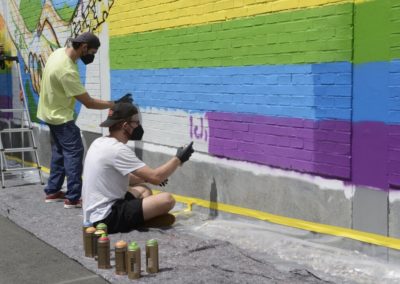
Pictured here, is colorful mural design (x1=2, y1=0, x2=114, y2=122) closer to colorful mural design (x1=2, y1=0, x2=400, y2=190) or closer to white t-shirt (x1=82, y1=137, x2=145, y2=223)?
colorful mural design (x1=2, y1=0, x2=400, y2=190)

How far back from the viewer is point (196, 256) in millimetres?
4551

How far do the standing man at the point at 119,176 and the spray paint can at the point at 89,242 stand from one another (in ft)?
1.88

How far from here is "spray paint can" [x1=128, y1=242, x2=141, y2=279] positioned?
12.8 feet

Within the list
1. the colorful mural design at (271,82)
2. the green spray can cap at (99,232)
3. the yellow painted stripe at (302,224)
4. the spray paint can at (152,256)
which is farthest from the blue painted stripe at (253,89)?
the green spray can cap at (99,232)

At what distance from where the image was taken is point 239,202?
220 inches

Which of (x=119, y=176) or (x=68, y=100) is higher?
(x=68, y=100)

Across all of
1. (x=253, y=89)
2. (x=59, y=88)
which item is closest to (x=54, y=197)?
(x=59, y=88)

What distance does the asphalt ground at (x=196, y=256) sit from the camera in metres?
4.07

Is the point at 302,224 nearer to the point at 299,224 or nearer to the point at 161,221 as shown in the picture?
the point at 299,224

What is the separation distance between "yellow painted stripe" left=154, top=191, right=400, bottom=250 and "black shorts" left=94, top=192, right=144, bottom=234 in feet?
3.10

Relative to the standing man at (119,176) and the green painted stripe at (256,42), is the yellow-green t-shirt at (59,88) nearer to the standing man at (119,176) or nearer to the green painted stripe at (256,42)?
the green painted stripe at (256,42)

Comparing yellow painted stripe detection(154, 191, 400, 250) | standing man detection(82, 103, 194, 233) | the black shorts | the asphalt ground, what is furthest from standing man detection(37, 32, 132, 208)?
the black shorts

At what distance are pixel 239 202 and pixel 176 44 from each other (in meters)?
1.96

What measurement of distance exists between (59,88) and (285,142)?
2.91 meters
